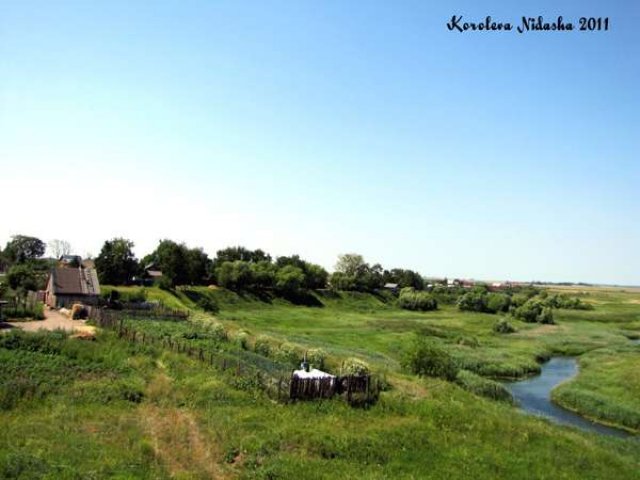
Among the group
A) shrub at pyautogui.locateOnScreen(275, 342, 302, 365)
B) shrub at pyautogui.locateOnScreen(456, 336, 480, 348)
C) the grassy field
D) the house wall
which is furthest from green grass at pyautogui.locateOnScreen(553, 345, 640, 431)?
the house wall

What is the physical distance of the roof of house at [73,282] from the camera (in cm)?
5675

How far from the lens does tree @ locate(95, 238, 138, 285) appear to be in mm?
85500

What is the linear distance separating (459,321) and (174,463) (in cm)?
8845

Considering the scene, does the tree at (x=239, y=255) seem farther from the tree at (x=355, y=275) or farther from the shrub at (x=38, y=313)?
the shrub at (x=38, y=313)

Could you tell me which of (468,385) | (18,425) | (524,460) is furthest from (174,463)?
(468,385)

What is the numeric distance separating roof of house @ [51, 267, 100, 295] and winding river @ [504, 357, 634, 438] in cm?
4377

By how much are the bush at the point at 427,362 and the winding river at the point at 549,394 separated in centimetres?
607

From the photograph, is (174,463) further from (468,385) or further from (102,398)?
(468,385)

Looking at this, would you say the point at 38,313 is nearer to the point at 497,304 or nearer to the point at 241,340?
the point at 241,340

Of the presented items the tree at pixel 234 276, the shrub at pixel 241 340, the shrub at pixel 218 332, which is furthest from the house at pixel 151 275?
the shrub at pixel 241 340

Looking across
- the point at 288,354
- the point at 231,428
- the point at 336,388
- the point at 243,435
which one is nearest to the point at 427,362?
the point at 288,354

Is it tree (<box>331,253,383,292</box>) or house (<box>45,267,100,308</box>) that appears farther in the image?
tree (<box>331,253,383,292</box>)

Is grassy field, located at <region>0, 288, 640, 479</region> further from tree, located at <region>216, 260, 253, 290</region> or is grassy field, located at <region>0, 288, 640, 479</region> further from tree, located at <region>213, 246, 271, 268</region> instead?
tree, located at <region>213, 246, 271, 268</region>

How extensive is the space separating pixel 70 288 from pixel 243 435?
138 feet
